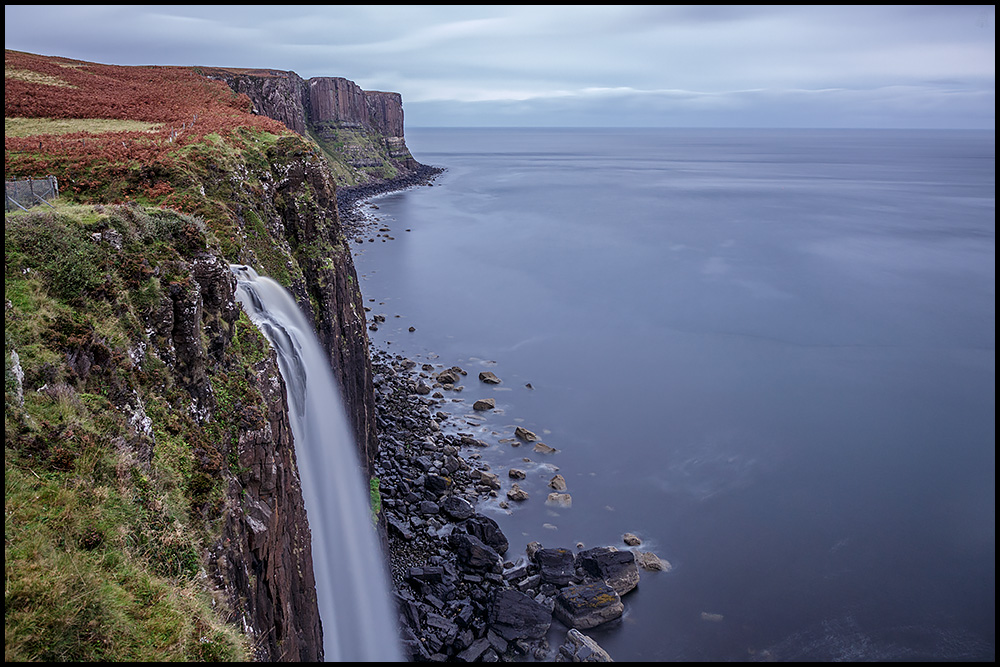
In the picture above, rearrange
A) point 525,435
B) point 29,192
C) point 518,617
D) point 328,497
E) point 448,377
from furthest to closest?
point 448,377, point 525,435, point 518,617, point 328,497, point 29,192

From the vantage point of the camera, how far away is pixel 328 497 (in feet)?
61.1

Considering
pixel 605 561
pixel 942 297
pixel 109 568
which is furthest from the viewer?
pixel 942 297

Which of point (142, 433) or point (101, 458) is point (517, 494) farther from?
point (101, 458)

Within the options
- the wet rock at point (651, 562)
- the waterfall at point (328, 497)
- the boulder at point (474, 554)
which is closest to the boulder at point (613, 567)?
the wet rock at point (651, 562)

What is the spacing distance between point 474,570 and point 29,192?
57.8 feet

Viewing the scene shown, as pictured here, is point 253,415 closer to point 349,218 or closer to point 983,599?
point 983,599

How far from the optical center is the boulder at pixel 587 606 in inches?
824

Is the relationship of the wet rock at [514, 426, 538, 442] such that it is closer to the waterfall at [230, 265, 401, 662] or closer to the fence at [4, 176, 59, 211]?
the waterfall at [230, 265, 401, 662]

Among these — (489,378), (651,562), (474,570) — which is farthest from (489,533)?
(489,378)

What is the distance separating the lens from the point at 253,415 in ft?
40.7

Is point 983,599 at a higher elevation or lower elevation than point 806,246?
lower

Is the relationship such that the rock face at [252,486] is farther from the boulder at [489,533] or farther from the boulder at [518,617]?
the boulder at [489,533]

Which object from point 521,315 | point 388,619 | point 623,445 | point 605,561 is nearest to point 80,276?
point 388,619

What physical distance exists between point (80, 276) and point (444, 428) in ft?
79.6
